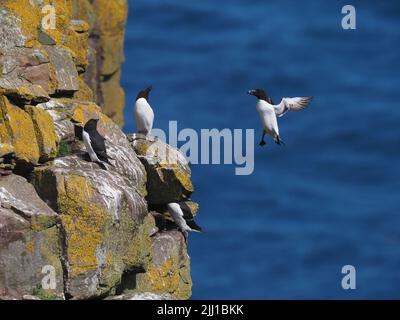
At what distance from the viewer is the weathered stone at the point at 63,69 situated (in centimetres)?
2341

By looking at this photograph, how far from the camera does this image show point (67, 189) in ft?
67.7

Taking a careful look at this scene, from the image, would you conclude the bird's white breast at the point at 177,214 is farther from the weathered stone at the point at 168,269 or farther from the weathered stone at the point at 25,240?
the weathered stone at the point at 25,240

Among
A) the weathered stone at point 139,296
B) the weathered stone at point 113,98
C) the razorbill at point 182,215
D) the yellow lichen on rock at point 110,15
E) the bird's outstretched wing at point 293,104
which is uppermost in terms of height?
the yellow lichen on rock at point 110,15

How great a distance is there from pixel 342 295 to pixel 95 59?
41872mm

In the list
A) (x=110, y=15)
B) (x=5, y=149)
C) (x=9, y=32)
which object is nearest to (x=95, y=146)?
(x=5, y=149)

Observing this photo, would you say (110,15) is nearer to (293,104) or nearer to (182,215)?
(293,104)

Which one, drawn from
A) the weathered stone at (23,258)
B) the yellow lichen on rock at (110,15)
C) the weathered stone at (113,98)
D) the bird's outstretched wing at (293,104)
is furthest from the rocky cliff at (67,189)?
the weathered stone at (113,98)

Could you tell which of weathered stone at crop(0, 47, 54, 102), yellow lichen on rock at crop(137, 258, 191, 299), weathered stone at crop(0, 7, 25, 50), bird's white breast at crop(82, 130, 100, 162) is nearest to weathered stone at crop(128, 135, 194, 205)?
yellow lichen on rock at crop(137, 258, 191, 299)

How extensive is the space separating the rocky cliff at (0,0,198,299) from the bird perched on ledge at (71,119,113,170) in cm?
17

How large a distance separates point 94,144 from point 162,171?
168cm

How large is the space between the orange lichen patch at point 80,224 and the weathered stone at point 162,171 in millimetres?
2597

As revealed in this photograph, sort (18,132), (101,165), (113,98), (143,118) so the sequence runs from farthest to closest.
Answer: (113,98) → (143,118) → (101,165) → (18,132)

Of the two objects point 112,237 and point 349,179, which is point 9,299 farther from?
point 349,179
